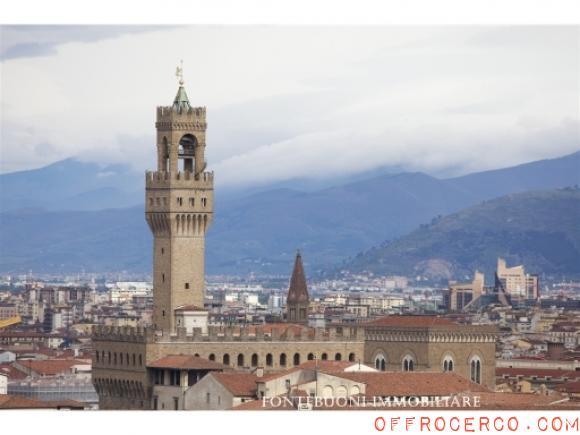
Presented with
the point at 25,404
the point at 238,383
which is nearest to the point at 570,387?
the point at 238,383

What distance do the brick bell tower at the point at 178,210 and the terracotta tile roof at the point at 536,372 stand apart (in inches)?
853

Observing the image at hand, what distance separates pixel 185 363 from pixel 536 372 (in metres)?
31.0

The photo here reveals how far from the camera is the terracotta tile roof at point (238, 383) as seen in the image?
7356 cm

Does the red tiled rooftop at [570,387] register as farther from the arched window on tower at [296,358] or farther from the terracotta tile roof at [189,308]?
the terracotta tile roof at [189,308]

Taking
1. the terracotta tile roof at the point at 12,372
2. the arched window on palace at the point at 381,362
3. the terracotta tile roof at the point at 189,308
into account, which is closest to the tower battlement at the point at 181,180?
the terracotta tile roof at the point at 189,308

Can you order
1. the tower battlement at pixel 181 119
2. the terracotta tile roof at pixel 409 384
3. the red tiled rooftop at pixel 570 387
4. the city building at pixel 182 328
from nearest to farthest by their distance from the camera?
the terracotta tile roof at pixel 409 384 → the city building at pixel 182 328 → the tower battlement at pixel 181 119 → the red tiled rooftop at pixel 570 387

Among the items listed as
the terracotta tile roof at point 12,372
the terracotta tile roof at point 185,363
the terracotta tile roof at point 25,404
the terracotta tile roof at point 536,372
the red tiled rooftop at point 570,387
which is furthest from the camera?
the terracotta tile roof at point 536,372

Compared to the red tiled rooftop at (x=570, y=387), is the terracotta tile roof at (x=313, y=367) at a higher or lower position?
higher

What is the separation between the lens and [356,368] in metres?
79.4

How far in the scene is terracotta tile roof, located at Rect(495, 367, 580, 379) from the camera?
106438mm

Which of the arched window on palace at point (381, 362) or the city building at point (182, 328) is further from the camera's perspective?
the arched window on palace at point (381, 362)

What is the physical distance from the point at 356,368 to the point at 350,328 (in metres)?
10.7

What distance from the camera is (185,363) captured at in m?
81.1

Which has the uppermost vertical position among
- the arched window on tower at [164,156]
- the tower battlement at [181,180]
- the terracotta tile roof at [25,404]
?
A: the arched window on tower at [164,156]
